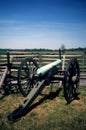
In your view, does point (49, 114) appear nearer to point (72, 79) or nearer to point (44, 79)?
point (44, 79)

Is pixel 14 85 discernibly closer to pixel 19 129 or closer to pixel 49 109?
pixel 49 109

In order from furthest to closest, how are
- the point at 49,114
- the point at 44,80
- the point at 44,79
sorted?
1. the point at 44,79
2. the point at 44,80
3. the point at 49,114

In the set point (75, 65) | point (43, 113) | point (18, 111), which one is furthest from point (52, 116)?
point (75, 65)

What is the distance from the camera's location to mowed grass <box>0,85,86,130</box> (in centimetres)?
503

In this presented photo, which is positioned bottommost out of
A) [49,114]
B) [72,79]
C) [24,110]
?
[49,114]

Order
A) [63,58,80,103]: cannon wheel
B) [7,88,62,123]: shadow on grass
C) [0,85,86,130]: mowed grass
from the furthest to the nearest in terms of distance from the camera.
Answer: [63,58,80,103]: cannon wheel → [7,88,62,123]: shadow on grass → [0,85,86,130]: mowed grass

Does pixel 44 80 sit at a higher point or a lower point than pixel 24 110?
higher

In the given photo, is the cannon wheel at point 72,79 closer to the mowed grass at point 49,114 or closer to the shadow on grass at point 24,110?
Answer: the mowed grass at point 49,114

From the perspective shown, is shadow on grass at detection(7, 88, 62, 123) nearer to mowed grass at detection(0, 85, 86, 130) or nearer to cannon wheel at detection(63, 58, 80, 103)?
mowed grass at detection(0, 85, 86, 130)

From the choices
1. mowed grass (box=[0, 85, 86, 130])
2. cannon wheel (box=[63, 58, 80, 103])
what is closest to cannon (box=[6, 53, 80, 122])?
cannon wheel (box=[63, 58, 80, 103])

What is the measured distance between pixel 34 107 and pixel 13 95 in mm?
1797

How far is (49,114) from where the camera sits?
5.98m

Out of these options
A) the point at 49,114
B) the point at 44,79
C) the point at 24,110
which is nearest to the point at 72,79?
the point at 44,79

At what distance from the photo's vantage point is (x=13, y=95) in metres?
8.20
